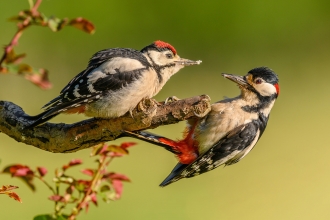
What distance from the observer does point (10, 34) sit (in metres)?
7.09

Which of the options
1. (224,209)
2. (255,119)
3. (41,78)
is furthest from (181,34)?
(41,78)

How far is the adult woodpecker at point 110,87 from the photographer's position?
2217mm

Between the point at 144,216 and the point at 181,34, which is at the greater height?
the point at 181,34

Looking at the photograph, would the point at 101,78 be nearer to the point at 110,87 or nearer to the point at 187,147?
the point at 110,87

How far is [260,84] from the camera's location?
2.60 m

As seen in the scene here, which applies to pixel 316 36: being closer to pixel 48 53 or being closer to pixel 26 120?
pixel 48 53

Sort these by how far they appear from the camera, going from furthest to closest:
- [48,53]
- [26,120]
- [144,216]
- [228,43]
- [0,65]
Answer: [228,43], [48,53], [144,216], [26,120], [0,65]

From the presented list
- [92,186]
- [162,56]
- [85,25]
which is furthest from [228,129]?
[85,25]

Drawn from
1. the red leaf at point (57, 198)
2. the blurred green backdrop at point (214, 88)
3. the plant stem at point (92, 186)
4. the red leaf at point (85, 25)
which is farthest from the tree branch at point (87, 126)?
the blurred green backdrop at point (214, 88)

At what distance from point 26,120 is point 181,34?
5.79 m

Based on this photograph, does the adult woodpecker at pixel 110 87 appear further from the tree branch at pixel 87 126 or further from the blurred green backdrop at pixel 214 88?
the blurred green backdrop at pixel 214 88

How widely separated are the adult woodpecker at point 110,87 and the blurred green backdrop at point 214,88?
2.42 metres

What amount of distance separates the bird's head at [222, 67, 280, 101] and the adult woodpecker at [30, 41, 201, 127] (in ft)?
1.33

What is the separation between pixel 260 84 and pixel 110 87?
0.65 m
